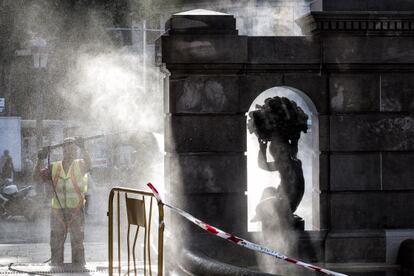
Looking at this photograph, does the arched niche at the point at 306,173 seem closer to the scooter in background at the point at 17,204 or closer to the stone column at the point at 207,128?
the stone column at the point at 207,128

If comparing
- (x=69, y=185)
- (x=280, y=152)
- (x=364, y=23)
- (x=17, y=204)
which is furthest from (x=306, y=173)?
(x=17, y=204)

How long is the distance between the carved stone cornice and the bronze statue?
100cm

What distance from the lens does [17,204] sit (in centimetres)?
2158

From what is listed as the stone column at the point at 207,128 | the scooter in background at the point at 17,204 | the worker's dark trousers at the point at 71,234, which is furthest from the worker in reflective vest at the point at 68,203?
the scooter in background at the point at 17,204

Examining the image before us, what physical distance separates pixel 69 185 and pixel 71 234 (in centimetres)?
62

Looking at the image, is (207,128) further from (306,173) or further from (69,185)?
(306,173)

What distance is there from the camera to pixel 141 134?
19844mm

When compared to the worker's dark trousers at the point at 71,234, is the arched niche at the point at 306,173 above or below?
above

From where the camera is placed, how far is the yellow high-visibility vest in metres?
11.8

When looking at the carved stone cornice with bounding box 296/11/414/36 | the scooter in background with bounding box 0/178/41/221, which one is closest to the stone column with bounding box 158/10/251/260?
the carved stone cornice with bounding box 296/11/414/36

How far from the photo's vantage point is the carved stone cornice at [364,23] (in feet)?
32.2

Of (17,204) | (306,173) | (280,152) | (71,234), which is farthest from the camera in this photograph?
(17,204)

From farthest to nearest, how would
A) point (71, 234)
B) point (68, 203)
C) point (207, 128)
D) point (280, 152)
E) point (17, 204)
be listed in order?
1. point (17, 204)
2. point (68, 203)
3. point (71, 234)
4. point (207, 128)
5. point (280, 152)

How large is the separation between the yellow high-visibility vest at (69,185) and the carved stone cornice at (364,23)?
372cm
